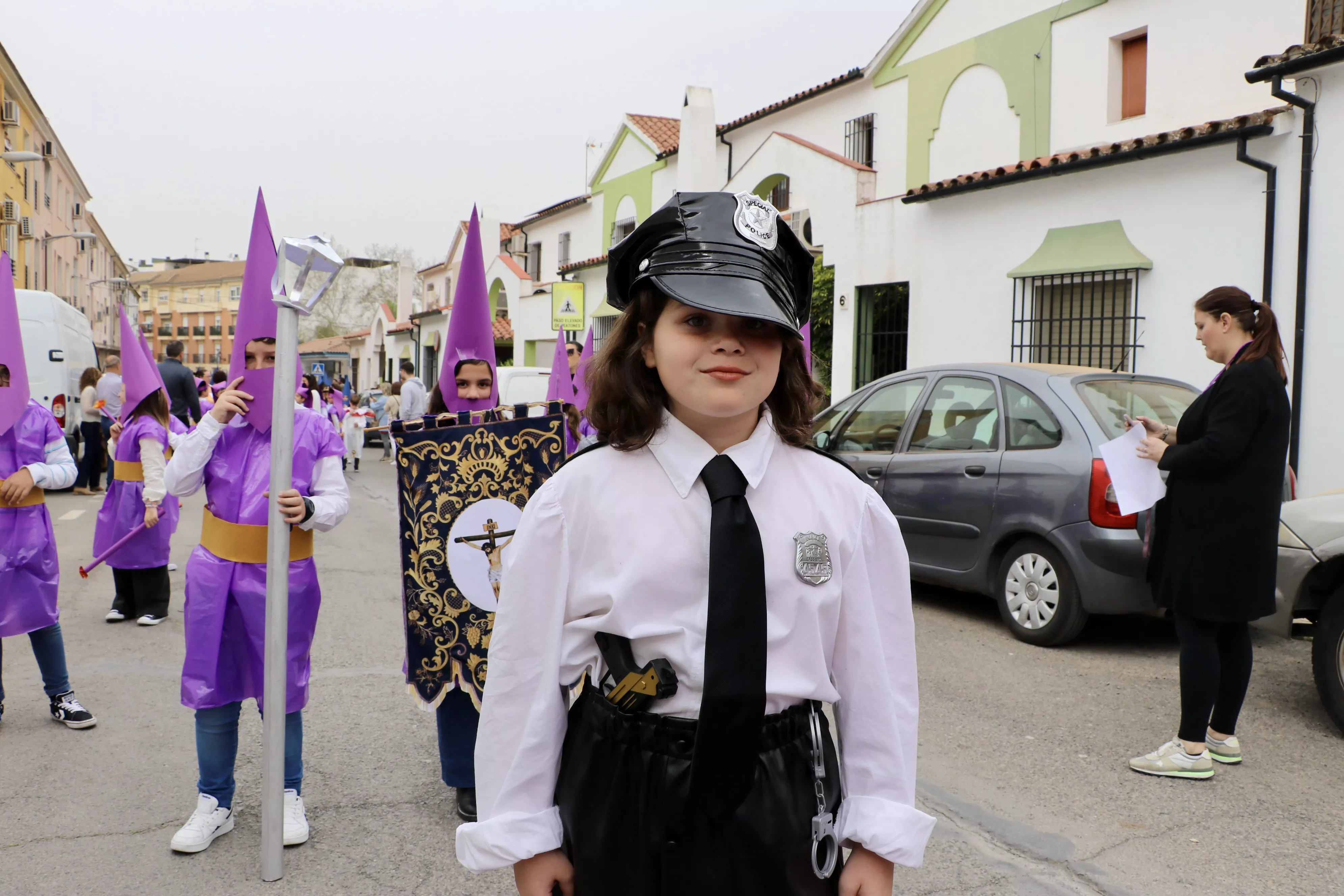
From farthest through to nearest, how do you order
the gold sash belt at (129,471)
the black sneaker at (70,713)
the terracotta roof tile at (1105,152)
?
the terracotta roof tile at (1105,152)
the gold sash belt at (129,471)
the black sneaker at (70,713)

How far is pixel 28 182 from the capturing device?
36438mm

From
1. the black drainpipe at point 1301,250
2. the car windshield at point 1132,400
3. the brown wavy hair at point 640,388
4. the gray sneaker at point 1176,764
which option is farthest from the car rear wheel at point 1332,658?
the black drainpipe at point 1301,250

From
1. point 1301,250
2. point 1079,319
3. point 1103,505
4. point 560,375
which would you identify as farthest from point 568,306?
point 1103,505

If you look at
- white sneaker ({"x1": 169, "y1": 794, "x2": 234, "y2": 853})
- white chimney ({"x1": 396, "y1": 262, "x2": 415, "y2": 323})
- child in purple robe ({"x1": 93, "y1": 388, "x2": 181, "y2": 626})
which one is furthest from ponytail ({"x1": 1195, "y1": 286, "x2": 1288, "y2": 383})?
white chimney ({"x1": 396, "y1": 262, "x2": 415, "y2": 323})

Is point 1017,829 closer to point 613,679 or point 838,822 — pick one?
point 838,822

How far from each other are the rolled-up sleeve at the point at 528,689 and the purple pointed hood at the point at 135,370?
15.4 ft

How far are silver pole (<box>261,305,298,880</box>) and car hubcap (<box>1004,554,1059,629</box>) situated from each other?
4500 mm

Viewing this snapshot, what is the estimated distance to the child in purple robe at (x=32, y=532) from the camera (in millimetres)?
4566

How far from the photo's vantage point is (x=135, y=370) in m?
6.08

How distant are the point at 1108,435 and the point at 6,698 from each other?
603cm

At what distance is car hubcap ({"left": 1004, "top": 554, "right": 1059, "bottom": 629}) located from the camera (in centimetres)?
614

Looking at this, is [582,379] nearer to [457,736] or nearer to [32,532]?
[457,736]

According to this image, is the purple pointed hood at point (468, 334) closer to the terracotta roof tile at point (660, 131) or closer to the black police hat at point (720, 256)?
the black police hat at point (720, 256)

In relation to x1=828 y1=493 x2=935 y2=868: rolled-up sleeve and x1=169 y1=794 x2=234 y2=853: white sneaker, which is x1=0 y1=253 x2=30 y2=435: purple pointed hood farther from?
x1=828 y1=493 x2=935 y2=868: rolled-up sleeve
